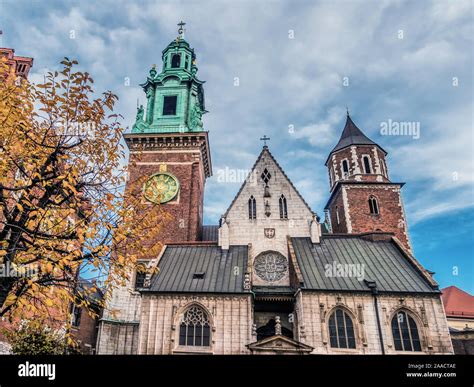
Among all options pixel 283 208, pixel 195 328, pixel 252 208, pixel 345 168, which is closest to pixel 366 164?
pixel 345 168

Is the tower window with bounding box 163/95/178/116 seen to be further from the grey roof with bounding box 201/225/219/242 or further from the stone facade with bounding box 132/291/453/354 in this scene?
the stone facade with bounding box 132/291/453/354

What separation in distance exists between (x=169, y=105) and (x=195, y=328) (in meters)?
26.8

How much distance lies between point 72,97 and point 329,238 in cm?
2341

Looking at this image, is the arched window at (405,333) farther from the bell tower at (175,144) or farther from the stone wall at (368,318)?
the bell tower at (175,144)

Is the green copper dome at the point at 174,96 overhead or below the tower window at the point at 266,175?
overhead

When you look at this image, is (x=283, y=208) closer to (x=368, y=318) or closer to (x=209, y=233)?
(x=368, y=318)

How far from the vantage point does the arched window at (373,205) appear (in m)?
36.9

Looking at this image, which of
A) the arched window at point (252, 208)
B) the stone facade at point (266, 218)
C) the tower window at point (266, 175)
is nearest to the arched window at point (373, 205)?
the stone facade at point (266, 218)

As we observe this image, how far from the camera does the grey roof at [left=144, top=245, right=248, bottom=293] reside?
23422 mm

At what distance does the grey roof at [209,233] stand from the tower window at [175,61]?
68.9 feet

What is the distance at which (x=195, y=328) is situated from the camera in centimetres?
2225

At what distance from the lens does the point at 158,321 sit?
2239cm

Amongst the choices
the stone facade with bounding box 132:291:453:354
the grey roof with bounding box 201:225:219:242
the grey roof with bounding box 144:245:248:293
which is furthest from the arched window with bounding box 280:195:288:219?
the grey roof with bounding box 201:225:219:242
